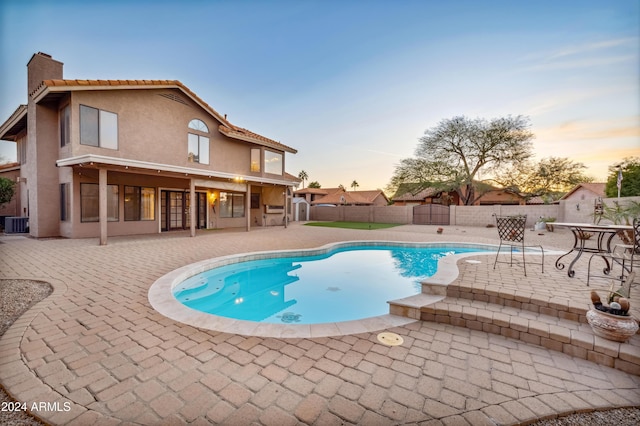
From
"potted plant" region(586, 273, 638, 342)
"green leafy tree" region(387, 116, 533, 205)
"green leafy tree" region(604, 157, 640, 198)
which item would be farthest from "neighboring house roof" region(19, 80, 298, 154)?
"green leafy tree" region(604, 157, 640, 198)

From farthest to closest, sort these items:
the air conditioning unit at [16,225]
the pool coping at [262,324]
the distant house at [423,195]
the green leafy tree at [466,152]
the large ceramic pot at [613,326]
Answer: the distant house at [423,195] → the green leafy tree at [466,152] → the air conditioning unit at [16,225] → the pool coping at [262,324] → the large ceramic pot at [613,326]

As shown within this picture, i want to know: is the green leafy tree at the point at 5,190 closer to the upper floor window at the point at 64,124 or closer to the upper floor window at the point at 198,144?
the upper floor window at the point at 64,124

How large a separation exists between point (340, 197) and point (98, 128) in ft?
107

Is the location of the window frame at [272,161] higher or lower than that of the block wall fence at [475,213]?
higher

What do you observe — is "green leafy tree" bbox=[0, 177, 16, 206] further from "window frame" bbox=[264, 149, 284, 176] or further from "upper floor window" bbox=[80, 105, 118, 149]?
"window frame" bbox=[264, 149, 284, 176]

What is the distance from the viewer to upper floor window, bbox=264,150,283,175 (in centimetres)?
1588

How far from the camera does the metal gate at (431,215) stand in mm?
20016

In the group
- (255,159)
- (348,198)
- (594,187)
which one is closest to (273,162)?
(255,159)

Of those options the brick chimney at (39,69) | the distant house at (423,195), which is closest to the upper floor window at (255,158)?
the brick chimney at (39,69)

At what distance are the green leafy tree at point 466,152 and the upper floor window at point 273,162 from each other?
14435 millimetres

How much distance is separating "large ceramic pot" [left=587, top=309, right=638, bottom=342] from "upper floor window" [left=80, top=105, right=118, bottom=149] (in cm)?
1341

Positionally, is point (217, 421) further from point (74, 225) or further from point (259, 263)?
point (74, 225)

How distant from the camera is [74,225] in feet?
30.7

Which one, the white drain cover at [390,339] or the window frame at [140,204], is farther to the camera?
the window frame at [140,204]
